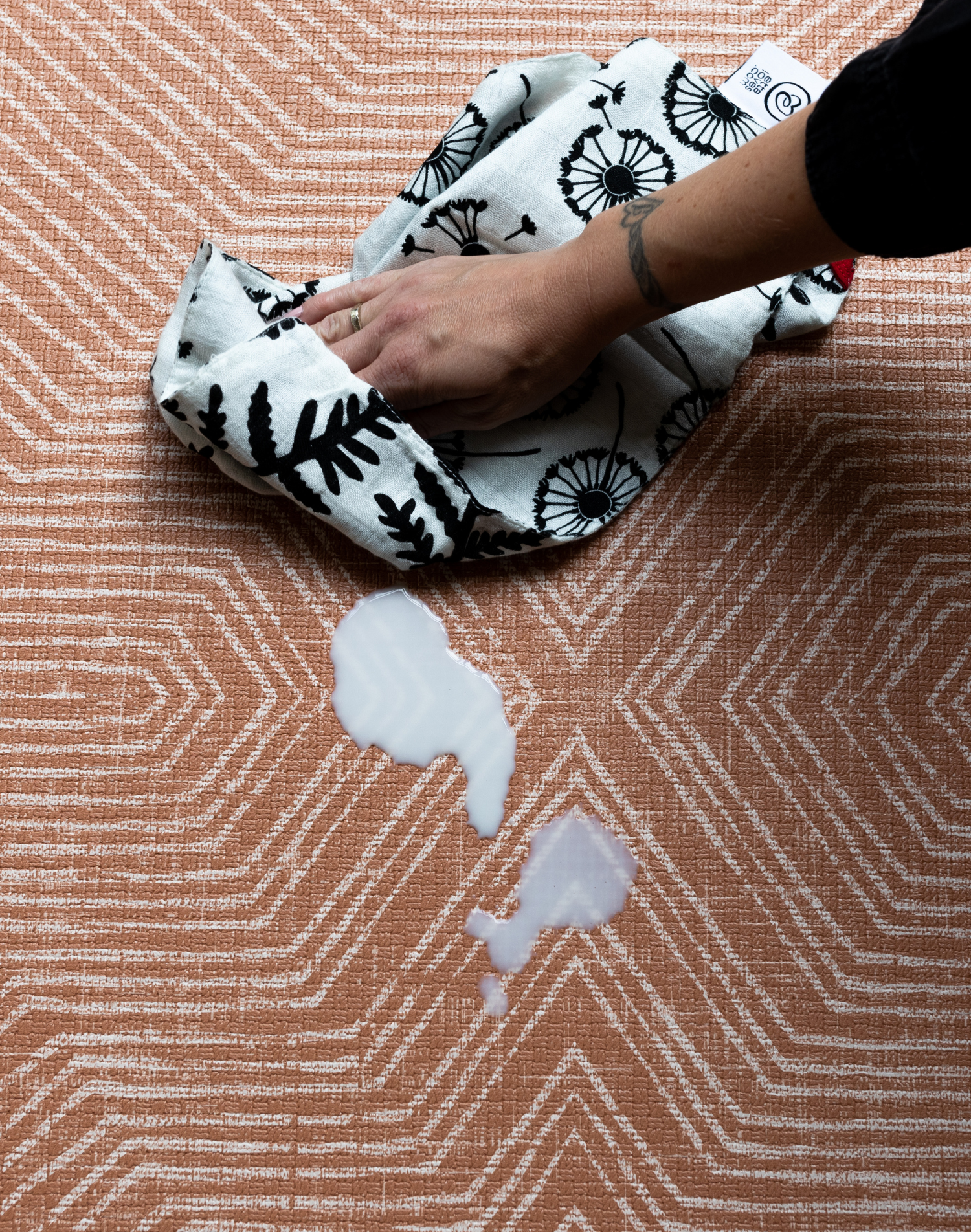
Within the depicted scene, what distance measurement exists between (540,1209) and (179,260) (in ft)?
2.16

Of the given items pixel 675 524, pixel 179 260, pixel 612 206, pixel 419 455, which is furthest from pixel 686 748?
pixel 179 260

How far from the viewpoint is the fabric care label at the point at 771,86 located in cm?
67

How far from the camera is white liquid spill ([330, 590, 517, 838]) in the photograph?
2.07 feet

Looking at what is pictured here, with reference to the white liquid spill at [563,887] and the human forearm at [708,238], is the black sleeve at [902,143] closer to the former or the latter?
the human forearm at [708,238]

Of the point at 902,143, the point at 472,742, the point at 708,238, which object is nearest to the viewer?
the point at 902,143

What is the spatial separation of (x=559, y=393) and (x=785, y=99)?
0.26 meters

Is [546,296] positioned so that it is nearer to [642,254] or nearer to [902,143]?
[642,254]

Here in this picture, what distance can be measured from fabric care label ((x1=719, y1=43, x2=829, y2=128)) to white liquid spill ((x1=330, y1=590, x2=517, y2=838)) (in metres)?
0.41

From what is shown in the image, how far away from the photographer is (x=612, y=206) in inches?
25.2

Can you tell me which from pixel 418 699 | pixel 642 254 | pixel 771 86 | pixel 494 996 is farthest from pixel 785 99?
pixel 494 996

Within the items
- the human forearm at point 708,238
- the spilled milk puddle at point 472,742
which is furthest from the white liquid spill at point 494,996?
the human forearm at point 708,238

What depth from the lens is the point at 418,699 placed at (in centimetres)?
64

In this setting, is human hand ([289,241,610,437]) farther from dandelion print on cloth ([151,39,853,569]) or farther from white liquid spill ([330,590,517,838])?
white liquid spill ([330,590,517,838])

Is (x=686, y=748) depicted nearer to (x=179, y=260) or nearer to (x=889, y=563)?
(x=889, y=563)
